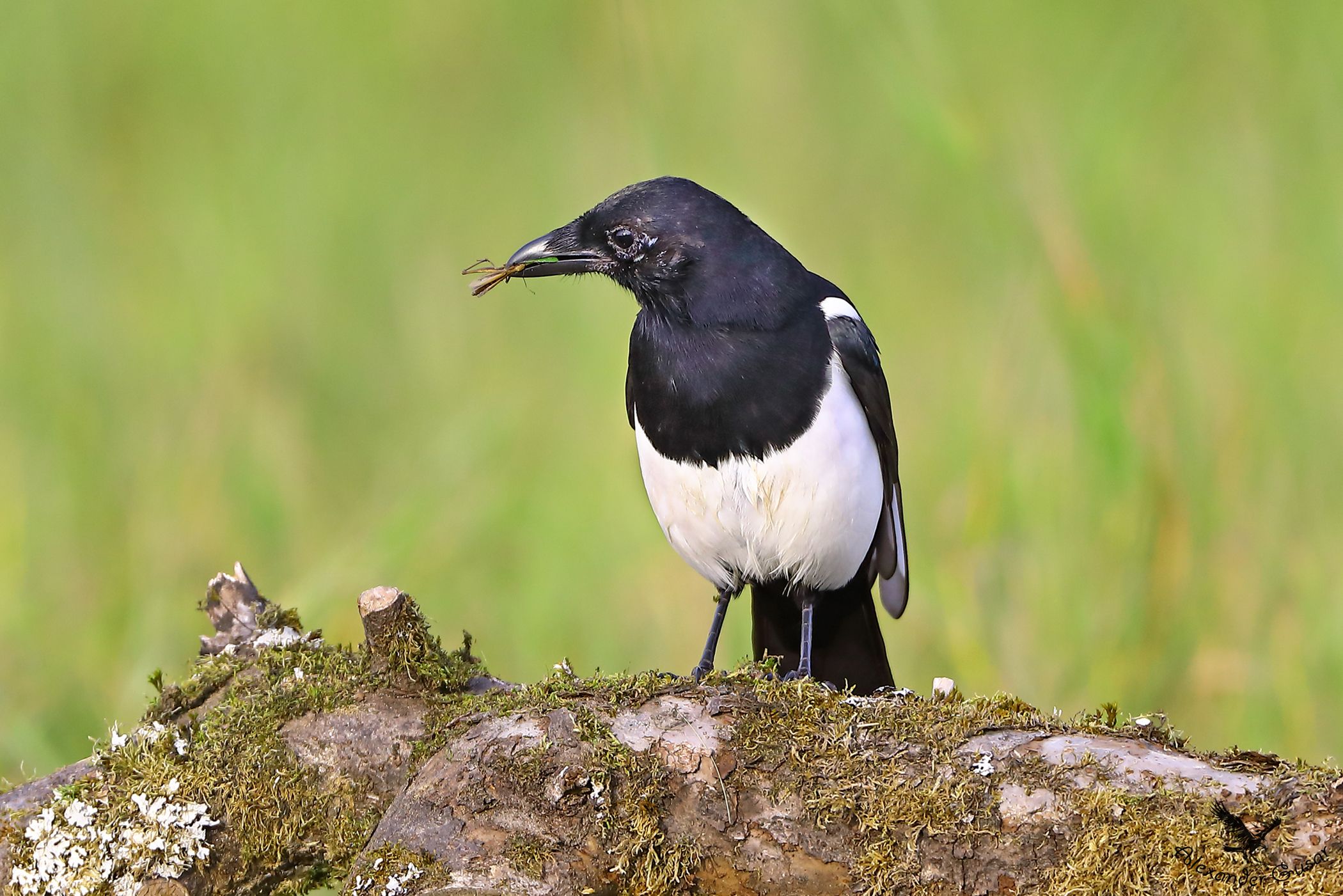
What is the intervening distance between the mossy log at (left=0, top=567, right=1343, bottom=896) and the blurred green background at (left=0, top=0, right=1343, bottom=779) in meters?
1.88

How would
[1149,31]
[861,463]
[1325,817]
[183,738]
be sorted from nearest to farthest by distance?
[1325,817] < [183,738] < [861,463] < [1149,31]

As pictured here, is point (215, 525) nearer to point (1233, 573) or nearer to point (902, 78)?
point (902, 78)

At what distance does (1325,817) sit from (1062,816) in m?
0.42

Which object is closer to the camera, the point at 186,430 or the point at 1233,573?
the point at 1233,573

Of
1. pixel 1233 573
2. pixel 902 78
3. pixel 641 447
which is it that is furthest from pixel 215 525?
pixel 1233 573

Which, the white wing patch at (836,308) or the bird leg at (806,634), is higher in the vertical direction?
the white wing patch at (836,308)

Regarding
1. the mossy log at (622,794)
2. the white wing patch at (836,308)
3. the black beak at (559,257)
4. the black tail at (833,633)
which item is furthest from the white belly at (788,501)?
the mossy log at (622,794)

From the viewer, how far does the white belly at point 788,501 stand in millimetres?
3641

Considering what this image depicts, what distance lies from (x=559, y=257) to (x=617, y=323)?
169 centimetres

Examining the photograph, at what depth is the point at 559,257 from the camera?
3709 mm

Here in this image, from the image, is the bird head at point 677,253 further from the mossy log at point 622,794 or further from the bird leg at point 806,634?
the mossy log at point 622,794

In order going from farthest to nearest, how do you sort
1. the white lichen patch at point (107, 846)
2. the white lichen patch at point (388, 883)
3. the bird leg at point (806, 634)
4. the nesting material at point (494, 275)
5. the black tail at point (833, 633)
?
the black tail at point (833, 633) → the bird leg at point (806, 634) → the nesting material at point (494, 275) → the white lichen patch at point (107, 846) → the white lichen patch at point (388, 883)

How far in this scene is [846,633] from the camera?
4.34 metres

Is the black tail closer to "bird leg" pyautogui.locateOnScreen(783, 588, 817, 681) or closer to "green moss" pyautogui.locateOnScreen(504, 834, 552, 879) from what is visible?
"bird leg" pyautogui.locateOnScreen(783, 588, 817, 681)
